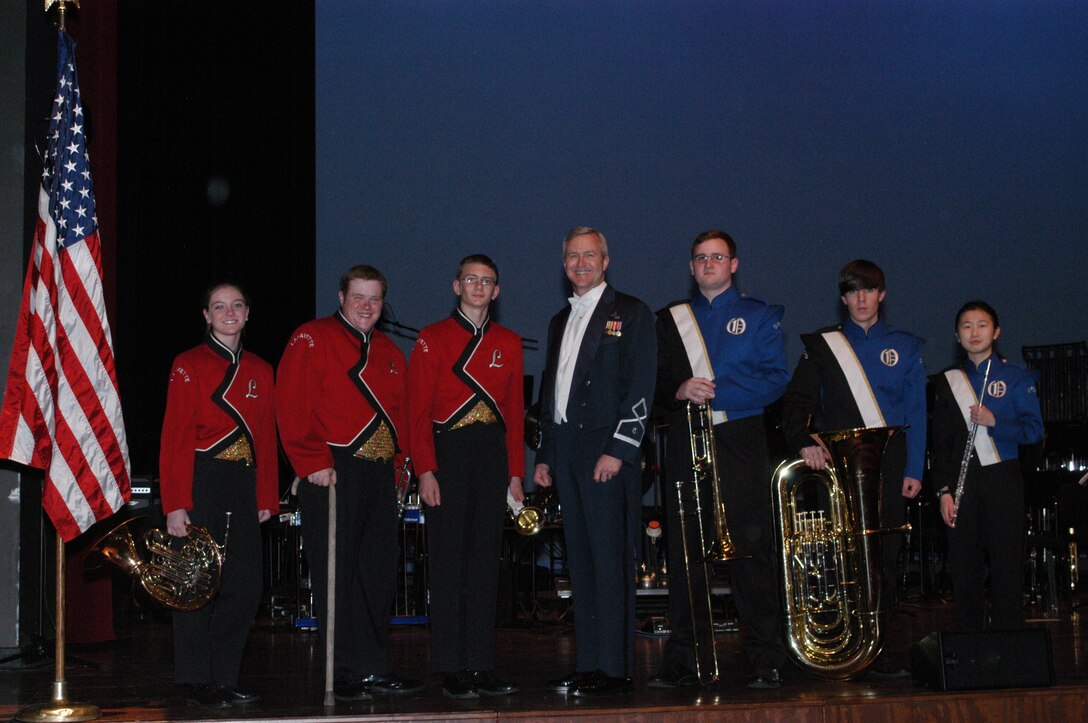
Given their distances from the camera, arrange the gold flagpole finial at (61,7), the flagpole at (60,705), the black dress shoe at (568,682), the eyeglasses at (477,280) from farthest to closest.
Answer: the eyeglasses at (477,280) < the gold flagpole finial at (61,7) < the black dress shoe at (568,682) < the flagpole at (60,705)

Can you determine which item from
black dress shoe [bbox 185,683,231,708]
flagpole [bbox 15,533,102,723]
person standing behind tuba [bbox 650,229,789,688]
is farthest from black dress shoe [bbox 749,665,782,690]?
flagpole [bbox 15,533,102,723]

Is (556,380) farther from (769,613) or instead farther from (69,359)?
(69,359)

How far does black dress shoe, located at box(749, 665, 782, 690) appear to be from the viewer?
3.93 m

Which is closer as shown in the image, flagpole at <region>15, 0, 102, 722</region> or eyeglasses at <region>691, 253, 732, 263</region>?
flagpole at <region>15, 0, 102, 722</region>

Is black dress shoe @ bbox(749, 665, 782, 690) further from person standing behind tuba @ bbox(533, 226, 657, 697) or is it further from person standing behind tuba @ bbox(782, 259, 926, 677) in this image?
person standing behind tuba @ bbox(782, 259, 926, 677)

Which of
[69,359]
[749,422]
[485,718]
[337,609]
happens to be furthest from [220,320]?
[749,422]

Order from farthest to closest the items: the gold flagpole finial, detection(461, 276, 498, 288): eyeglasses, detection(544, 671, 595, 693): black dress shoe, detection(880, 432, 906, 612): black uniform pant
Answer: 1. detection(880, 432, 906, 612): black uniform pant
2. detection(461, 276, 498, 288): eyeglasses
3. the gold flagpole finial
4. detection(544, 671, 595, 693): black dress shoe

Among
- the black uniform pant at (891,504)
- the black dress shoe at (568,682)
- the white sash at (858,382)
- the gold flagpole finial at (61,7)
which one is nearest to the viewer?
the black dress shoe at (568,682)

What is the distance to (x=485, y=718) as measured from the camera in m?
3.55

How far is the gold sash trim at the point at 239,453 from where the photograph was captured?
13.3 ft

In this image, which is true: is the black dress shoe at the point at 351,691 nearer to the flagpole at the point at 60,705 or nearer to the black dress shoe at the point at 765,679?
the flagpole at the point at 60,705

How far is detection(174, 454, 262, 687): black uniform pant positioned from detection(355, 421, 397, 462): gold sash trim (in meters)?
0.48

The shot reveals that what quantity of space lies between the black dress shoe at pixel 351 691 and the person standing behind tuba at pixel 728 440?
1078 millimetres

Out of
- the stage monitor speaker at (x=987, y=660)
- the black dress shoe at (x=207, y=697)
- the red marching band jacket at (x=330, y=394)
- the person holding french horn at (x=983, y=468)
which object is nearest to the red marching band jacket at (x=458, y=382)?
the red marching band jacket at (x=330, y=394)
